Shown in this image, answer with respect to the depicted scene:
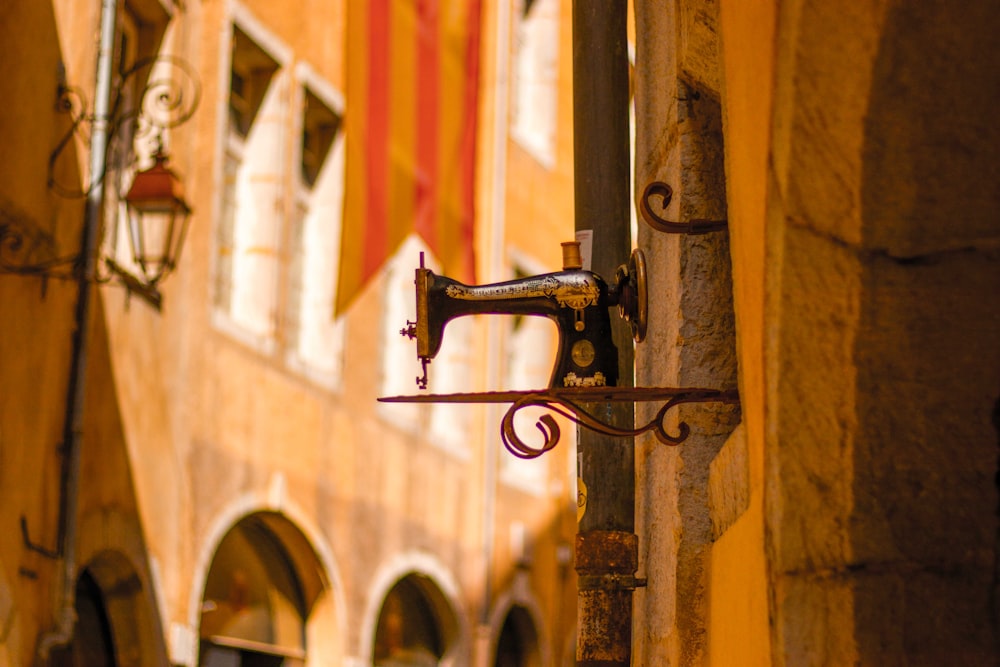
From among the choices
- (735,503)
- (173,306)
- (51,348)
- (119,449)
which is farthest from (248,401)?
(735,503)

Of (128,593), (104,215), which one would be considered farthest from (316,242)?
(128,593)

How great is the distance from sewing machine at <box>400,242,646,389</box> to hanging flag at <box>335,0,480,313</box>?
587cm

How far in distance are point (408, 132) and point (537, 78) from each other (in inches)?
366

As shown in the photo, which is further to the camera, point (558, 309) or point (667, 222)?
point (558, 309)

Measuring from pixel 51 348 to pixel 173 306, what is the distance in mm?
1976

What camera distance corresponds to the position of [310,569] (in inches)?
532

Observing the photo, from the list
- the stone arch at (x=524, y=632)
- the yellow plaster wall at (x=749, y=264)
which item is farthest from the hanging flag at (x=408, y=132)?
the stone arch at (x=524, y=632)

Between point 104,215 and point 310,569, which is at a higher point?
point 104,215

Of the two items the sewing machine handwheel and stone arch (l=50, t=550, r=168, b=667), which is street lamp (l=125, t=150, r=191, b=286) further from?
the sewing machine handwheel

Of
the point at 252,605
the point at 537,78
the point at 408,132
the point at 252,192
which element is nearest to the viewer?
the point at 408,132

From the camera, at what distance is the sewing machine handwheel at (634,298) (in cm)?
357

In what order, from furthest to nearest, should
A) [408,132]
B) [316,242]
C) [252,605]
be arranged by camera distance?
[316,242] < [252,605] < [408,132]

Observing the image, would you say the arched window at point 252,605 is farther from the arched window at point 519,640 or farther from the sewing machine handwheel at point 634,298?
the sewing machine handwheel at point 634,298

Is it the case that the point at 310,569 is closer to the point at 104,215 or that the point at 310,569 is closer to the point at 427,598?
the point at 427,598
